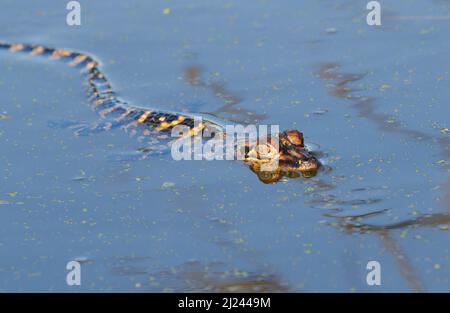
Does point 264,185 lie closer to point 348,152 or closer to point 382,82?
point 348,152

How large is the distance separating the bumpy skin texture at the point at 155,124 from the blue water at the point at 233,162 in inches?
4.8

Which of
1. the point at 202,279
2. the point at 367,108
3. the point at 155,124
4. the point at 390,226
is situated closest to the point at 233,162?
the point at 155,124

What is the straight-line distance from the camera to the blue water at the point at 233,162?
5797mm

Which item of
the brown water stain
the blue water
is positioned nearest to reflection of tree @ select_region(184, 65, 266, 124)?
the blue water

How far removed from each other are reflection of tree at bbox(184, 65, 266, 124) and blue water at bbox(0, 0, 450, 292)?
2cm

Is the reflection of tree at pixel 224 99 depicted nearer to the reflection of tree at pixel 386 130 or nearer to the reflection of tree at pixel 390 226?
the reflection of tree at pixel 386 130

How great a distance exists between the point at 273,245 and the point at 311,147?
63.0 inches

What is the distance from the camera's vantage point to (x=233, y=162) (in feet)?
24.3

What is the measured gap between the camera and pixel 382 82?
27.8 feet

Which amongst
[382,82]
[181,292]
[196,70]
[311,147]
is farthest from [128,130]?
[181,292]

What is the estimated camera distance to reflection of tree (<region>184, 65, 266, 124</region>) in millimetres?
8125

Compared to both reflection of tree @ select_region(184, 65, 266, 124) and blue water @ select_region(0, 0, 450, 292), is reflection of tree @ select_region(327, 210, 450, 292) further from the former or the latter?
reflection of tree @ select_region(184, 65, 266, 124)

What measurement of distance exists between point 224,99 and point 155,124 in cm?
70

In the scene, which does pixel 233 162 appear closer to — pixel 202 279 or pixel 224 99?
pixel 224 99
